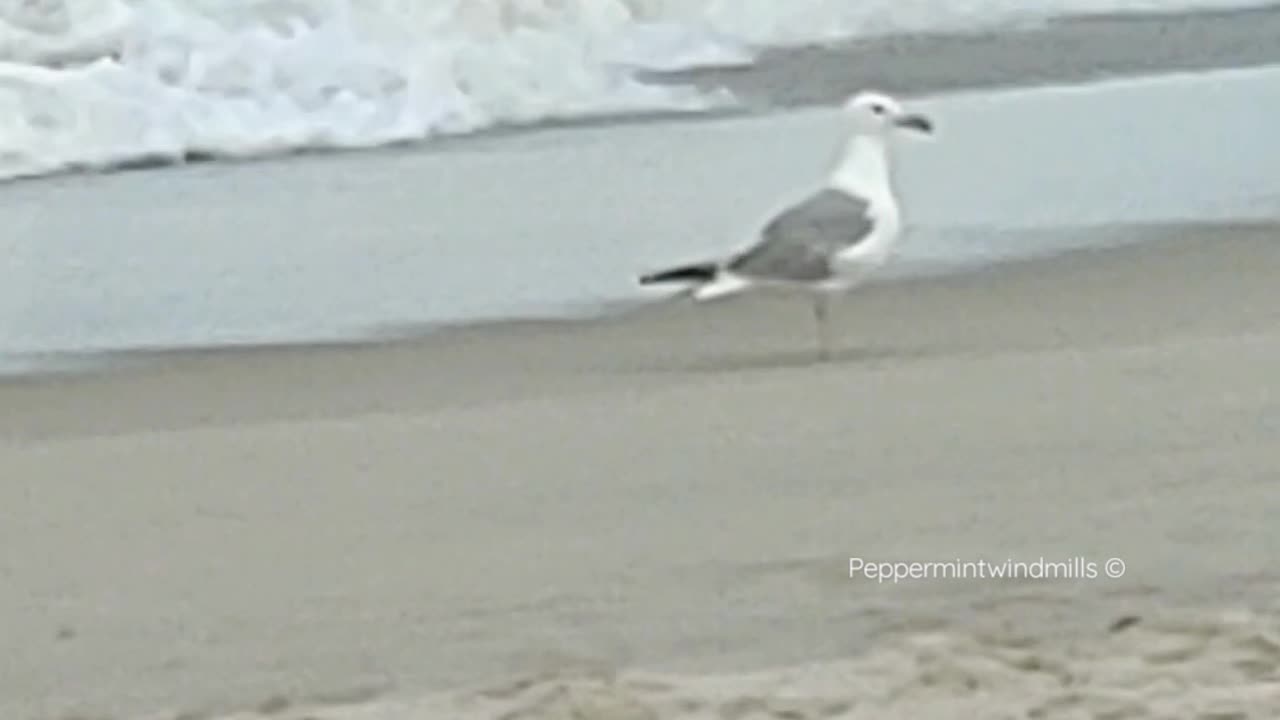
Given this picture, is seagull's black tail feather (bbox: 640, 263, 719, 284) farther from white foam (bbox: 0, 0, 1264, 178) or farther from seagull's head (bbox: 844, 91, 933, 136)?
white foam (bbox: 0, 0, 1264, 178)

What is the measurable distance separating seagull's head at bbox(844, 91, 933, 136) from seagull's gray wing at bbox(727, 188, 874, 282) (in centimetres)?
8

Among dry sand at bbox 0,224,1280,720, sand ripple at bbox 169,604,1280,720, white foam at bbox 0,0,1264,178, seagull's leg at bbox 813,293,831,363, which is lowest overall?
sand ripple at bbox 169,604,1280,720

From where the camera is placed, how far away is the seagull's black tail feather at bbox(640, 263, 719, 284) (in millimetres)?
1593

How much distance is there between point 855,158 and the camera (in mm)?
1627

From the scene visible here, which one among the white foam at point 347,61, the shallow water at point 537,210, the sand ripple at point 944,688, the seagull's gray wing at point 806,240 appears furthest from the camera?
the white foam at point 347,61

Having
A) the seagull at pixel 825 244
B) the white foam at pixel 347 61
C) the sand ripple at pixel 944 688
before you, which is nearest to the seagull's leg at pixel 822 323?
the seagull at pixel 825 244

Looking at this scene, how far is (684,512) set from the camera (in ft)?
4.82

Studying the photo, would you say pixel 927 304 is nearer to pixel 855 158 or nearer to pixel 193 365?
pixel 855 158

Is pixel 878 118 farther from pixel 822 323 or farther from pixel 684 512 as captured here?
pixel 684 512

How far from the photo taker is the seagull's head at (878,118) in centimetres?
165

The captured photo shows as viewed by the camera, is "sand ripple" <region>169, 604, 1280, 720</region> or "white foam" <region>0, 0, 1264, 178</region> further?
"white foam" <region>0, 0, 1264, 178</region>

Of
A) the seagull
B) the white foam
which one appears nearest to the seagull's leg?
the seagull

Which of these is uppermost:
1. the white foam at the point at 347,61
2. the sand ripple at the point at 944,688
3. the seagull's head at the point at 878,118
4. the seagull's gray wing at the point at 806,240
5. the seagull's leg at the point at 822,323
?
the white foam at the point at 347,61

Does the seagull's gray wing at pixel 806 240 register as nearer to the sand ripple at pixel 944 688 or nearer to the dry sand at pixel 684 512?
the dry sand at pixel 684 512
